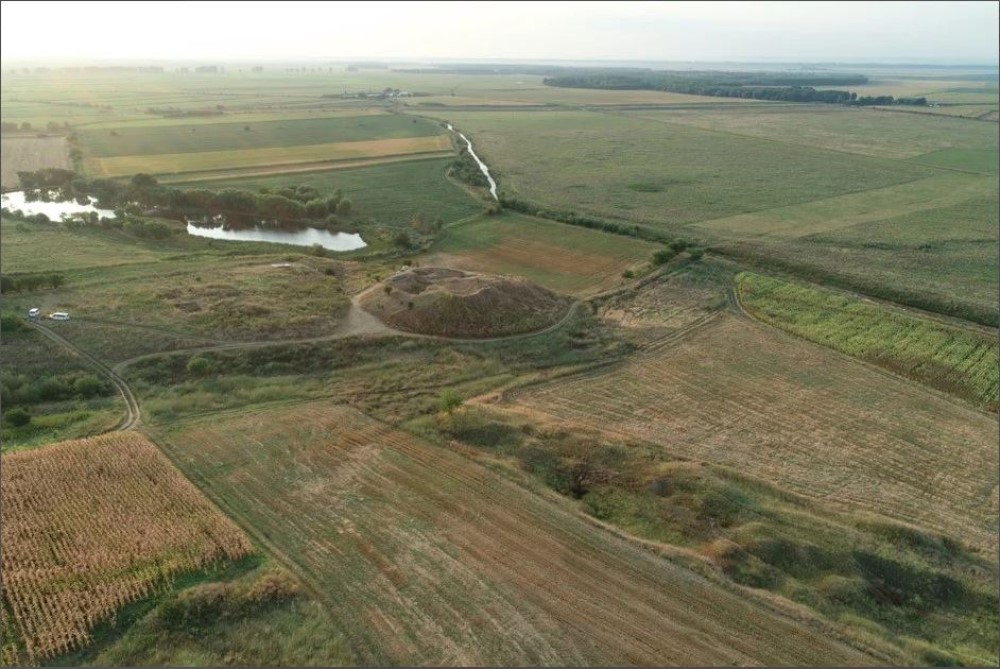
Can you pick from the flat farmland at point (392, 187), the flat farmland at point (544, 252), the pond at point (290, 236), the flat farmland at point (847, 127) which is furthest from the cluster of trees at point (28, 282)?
the flat farmland at point (847, 127)

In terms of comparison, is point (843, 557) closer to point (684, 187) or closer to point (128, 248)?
point (128, 248)

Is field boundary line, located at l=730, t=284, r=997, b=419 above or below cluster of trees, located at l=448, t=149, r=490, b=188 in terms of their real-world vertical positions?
below

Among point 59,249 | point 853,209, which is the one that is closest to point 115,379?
point 59,249

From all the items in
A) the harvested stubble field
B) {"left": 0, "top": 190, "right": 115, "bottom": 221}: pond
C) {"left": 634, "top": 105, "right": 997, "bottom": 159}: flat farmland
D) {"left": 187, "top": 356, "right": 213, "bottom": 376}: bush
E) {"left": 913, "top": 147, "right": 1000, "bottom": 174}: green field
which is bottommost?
the harvested stubble field

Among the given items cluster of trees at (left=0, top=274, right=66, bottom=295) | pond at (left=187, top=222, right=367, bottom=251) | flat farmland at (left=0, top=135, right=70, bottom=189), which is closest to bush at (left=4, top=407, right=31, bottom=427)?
cluster of trees at (left=0, top=274, right=66, bottom=295)

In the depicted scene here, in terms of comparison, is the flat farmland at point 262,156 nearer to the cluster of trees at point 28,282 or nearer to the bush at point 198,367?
the cluster of trees at point 28,282

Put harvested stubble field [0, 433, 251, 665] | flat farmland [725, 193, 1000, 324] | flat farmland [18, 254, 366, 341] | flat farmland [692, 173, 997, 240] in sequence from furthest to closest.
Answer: flat farmland [692, 173, 997, 240], flat farmland [725, 193, 1000, 324], flat farmland [18, 254, 366, 341], harvested stubble field [0, 433, 251, 665]

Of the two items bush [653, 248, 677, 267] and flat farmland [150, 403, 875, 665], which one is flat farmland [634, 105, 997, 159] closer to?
bush [653, 248, 677, 267]
